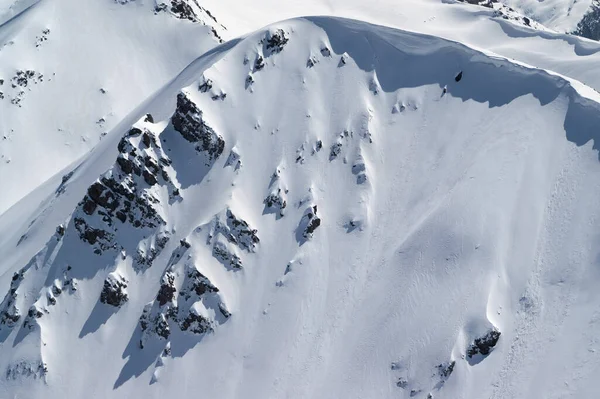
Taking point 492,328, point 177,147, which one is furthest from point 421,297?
point 177,147

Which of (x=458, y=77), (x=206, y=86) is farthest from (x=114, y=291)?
(x=458, y=77)

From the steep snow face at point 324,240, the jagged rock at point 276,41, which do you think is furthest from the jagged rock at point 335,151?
the jagged rock at point 276,41

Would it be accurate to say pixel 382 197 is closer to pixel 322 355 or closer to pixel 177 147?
pixel 322 355

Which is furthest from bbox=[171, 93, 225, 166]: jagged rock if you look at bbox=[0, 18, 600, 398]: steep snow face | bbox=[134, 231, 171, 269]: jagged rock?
bbox=[134, 231, 171, 269]: jagged rock

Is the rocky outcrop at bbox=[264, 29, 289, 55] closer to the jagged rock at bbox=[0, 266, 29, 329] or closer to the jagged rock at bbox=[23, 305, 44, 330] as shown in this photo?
the jagged rock at bbox=[0, 266, 29, 329]

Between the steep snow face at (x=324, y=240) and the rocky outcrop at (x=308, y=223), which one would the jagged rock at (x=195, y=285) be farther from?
the rocky outcrop at (x=308, y=223)

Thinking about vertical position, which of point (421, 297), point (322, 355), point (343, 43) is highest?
point (343, 43)

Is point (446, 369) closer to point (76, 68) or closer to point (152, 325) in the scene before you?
point (152, 325)
